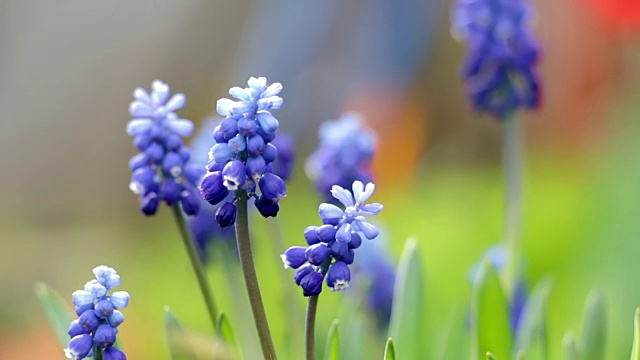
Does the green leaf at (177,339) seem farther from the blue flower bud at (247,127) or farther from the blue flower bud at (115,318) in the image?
the blue flower bud at (247,127)

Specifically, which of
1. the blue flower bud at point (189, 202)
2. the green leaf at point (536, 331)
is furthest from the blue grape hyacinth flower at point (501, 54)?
the blue flower bud at point (189, 202)

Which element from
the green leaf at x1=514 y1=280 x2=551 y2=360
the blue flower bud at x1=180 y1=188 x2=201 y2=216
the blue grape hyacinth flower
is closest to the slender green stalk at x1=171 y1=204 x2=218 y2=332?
the blue flower bud at x1=180 y1=188 x2=201 y2=216

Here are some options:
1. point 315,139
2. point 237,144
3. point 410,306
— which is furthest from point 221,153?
point 315,139

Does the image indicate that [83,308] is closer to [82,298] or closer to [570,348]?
[82,298]

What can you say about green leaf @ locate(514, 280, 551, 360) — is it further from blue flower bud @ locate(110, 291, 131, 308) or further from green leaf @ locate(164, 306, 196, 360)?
blue flower bud @ locate(110, 291, 131, 308)

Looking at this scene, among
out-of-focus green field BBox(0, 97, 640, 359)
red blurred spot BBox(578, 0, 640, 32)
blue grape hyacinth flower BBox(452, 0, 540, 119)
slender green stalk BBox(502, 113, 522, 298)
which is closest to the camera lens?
slender green stalk BBox(502, 113, 522, 298)

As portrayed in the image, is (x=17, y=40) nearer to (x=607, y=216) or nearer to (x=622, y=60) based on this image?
(x=622, y=60)
